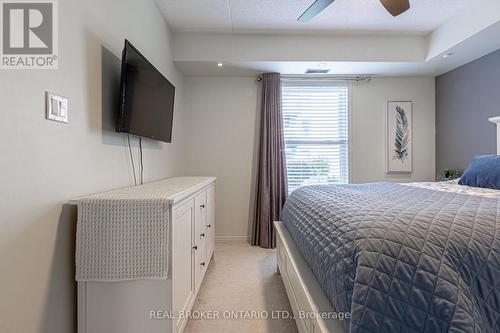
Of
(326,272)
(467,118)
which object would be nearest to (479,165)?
(467,118)

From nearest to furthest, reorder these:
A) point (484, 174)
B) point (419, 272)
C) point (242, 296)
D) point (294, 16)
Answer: point (419, 272), point (242, 296), point (484, 174), point (294, 16)

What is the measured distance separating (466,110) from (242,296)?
3.37 meters

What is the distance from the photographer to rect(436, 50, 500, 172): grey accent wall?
2.98 meters

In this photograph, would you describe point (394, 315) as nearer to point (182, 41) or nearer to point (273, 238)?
point (273, 238)

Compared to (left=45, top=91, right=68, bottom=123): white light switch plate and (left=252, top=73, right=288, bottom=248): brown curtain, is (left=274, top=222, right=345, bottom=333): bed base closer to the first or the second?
(left=45, top=91, right=68, bottom=123): white light switch plate

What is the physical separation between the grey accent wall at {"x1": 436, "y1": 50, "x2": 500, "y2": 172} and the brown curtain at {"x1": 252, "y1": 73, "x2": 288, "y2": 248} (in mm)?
2183

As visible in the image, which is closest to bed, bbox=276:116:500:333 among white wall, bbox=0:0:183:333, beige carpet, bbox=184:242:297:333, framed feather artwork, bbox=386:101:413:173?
beige carpet, bbox=184:242:297:333

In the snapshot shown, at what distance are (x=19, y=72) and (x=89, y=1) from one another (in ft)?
2.26

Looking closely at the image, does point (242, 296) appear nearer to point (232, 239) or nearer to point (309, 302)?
point (309, 302)

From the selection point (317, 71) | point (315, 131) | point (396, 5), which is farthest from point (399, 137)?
point (396, 5)

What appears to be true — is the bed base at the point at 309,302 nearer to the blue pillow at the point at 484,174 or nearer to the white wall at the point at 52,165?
the white wall at the point at 52,165

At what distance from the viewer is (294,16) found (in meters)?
2.81

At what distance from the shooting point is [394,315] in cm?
86

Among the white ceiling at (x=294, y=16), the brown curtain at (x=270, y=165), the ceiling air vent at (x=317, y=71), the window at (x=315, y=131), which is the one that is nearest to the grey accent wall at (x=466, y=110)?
the white ceiling at (x=294, y=16)
